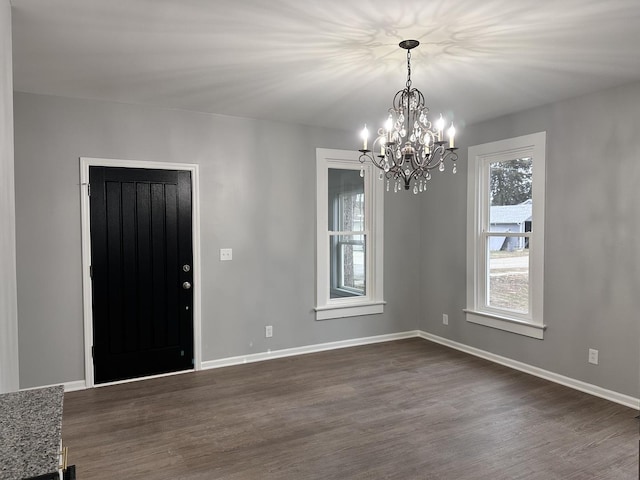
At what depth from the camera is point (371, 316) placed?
5.40 m

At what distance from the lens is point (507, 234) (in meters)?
4.53

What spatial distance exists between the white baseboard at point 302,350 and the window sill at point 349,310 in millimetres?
309

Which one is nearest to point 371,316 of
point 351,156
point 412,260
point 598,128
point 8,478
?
point 412,260

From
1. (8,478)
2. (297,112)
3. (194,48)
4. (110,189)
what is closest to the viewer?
(8,478)

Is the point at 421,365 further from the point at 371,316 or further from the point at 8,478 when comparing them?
the point at 8,478

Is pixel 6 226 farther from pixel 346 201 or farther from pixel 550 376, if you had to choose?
pixel 550 376

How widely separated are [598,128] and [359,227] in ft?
8.56

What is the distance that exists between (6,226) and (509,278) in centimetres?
423

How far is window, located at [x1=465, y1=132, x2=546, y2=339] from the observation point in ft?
13.8

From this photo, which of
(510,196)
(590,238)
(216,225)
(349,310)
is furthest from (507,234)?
(216,225)

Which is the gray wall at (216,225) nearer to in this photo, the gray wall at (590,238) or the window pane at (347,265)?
the window pane at (347,265)

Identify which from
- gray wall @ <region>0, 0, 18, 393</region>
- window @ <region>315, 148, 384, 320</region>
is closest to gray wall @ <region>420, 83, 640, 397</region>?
window @ <region>315, 148, 384, 320</region>

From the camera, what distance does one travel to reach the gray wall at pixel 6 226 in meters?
1.95

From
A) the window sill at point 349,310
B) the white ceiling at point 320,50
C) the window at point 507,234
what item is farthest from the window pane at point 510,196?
the window sill at point 349,310
